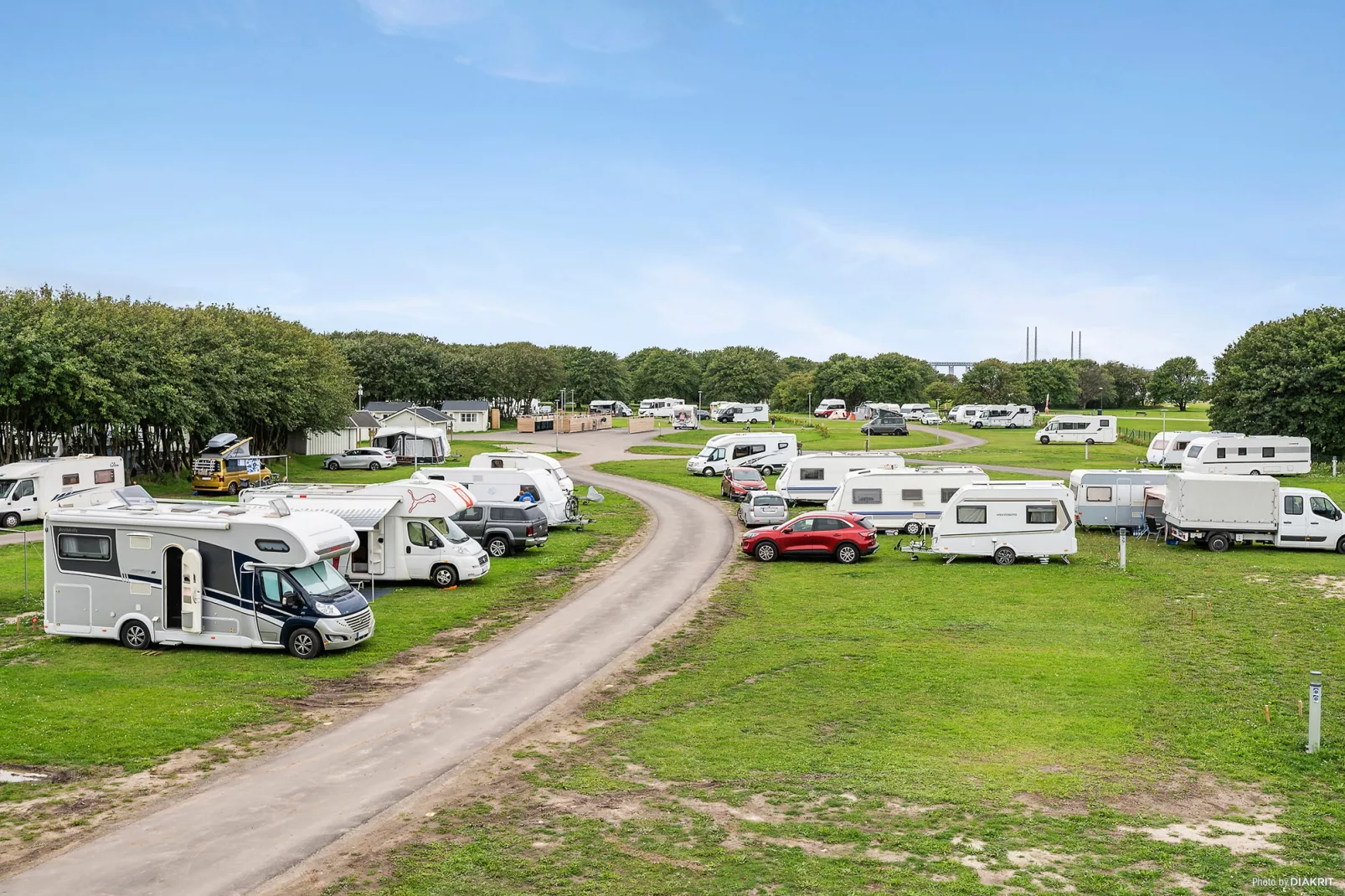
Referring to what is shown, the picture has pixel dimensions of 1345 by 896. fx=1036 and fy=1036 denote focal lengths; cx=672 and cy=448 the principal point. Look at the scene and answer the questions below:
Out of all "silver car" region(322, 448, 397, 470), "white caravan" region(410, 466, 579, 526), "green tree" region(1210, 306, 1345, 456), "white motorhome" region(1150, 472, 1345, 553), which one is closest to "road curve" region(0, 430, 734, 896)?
"white caravan" region(410, 466, 579, 526)

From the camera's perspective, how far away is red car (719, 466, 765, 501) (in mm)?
45062

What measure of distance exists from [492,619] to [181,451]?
40243mm

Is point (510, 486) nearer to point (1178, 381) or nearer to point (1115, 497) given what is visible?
point (1115, 497)

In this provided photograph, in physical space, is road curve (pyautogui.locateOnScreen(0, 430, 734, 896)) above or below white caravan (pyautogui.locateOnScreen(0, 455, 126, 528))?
below

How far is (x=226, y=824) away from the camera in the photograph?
39.0 ft

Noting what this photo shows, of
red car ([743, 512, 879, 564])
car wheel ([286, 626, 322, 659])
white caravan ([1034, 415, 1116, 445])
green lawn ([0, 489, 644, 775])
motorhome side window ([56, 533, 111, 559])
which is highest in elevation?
white caravan ([1034, 415, 1116, 445])

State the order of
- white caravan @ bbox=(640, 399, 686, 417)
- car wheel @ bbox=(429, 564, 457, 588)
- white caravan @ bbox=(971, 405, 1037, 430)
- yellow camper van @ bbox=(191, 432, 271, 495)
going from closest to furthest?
1. car wheel @ bbox=(429, 564, 457, 588)
2. yellow camper van @ bbox=(191, 432, 271, 495)
3. white caravan @ bbox=(971, 405, 1037, 430)
4. white caravan @ bbox=(640, 399, 686, 417)

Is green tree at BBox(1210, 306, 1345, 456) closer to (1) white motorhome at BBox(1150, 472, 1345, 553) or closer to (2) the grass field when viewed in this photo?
(1) white motorhome at BBox(1150, 472, 1345, 553)

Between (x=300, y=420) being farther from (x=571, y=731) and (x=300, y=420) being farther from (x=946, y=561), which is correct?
(x=571, y=731)

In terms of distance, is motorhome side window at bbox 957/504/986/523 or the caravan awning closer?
the caravan awning

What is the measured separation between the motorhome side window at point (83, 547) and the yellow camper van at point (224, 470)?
28697 millimetres

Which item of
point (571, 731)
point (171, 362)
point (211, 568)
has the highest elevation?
point (171, 362)

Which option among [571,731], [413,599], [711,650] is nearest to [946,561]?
[711,650]

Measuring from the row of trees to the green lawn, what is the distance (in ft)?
65.7
